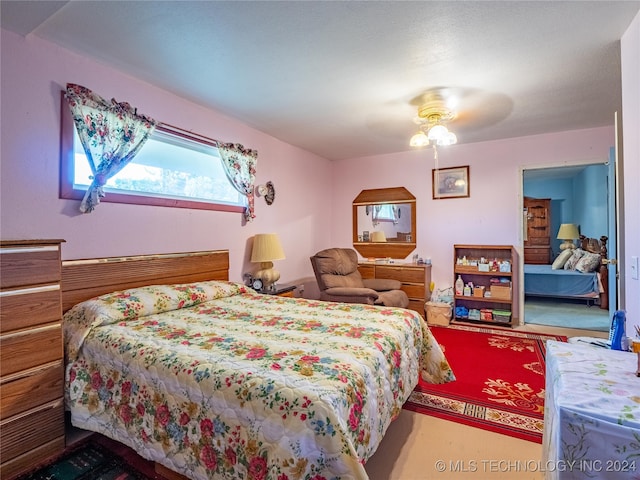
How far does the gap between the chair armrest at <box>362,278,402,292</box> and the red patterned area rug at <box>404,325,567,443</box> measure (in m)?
0.97

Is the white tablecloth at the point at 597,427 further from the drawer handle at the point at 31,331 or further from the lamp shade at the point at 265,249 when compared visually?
the lamp shade at the point at 265,249

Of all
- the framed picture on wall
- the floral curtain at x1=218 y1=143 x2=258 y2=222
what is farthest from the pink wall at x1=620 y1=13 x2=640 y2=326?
the floral curtain at x1=218 y1=143 x2=258 y2=222

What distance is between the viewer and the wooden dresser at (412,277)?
4.48 metres

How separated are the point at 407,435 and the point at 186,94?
3178mm

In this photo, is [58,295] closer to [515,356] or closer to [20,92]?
[20,92]

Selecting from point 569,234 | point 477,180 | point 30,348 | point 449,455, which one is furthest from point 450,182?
point 30,348

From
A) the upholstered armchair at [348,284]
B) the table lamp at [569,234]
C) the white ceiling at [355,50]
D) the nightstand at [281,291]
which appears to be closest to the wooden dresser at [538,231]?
the table lamp at [569,234]

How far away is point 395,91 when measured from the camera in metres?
2.76

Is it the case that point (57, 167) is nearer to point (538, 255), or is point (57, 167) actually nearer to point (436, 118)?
point (436, 118)

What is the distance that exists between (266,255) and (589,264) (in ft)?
16.9

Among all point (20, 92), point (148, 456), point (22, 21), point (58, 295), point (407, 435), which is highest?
point (22, 21)

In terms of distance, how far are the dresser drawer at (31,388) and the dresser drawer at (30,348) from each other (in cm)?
4

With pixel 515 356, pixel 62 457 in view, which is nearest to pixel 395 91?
pixel 515 356

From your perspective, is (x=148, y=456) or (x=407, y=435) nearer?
(x=148, y=456)
